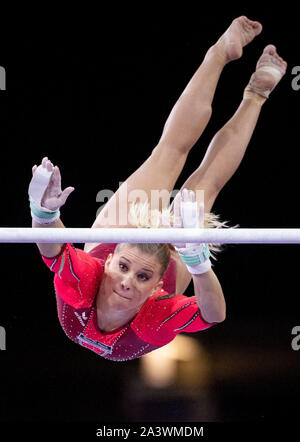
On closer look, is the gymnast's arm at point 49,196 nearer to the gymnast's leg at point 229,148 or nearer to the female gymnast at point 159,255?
the female gymnast at point 159,255

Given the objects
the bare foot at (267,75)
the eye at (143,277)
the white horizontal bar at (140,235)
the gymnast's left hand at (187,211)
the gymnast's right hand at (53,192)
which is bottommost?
the eye at (143,277)

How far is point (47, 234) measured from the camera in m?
1.33

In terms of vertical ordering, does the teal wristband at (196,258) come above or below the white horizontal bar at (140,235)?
below

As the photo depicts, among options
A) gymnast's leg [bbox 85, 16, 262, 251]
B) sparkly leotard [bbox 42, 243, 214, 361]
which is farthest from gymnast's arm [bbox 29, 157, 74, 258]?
gymnast's leg [bbox 85, 16, 262, 251]

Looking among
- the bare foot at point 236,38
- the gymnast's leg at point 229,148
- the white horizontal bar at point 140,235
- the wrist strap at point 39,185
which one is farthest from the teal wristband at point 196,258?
the bare foot at point 236,38

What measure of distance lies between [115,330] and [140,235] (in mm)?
658

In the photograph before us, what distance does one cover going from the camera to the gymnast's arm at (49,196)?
139 cm

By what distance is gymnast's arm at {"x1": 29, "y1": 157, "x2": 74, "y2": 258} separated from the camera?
4.57 feet

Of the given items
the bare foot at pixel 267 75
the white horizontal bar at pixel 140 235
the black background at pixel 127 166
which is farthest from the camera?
the black background at pixel 127 166

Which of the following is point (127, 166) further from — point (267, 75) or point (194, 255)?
point (194, 255)

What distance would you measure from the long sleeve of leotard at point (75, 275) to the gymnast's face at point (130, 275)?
52mm

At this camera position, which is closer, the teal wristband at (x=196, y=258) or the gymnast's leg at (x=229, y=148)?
the teal wristband at (x=196, y=258)

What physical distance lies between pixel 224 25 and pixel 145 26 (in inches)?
15.9
